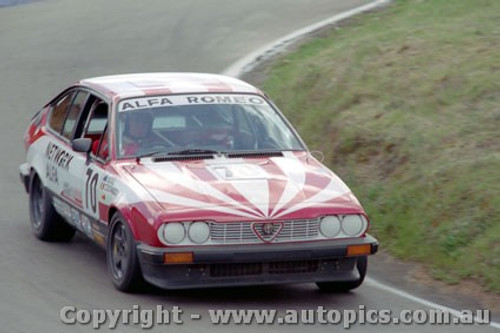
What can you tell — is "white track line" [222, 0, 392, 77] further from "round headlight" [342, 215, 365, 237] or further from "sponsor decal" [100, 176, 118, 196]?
"round headlight" [342, 215, 365, 237]

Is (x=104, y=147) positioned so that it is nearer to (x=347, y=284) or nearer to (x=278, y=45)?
(x=347, y=284)

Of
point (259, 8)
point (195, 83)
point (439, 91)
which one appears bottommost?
point (259, 8)

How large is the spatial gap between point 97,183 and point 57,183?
125 centimetres

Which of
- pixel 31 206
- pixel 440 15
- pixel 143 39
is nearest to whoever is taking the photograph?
pixel 31 206

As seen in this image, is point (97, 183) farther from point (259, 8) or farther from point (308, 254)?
point (259, 8)

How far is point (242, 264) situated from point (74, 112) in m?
3.11

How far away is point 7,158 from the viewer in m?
15.0

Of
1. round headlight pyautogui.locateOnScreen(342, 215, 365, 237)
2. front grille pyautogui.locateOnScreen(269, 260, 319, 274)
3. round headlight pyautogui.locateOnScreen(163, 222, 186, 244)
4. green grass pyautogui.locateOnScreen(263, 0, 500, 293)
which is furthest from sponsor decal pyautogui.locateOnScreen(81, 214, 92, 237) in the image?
green grass pyautogui.locateOnScreen(263, 0, 500, 293)

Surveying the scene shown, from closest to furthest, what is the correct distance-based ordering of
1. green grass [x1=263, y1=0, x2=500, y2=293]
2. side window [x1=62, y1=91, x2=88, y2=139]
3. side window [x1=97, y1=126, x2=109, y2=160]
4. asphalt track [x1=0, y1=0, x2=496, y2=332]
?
1. asphalt track [x1=0, y1=0, x2=496, y2=332]
2. side window [x1=97, y1=126, x2=109, y2=160]
3. green grass [x1=263, y1=0, x2=500, y2=293]
4. side window [x1=62, y1=91, x2=88, y2=139]

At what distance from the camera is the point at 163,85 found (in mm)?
10414

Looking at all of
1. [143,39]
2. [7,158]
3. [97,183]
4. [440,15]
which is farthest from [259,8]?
[97,183]

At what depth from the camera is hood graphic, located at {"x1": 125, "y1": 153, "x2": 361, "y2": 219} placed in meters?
8.70

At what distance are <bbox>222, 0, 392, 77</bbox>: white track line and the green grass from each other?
1.24 m

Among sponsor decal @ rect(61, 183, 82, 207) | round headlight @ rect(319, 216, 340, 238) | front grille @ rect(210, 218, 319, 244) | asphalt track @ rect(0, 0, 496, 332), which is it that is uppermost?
front grille @ rect(210, 218, 319, 244)
